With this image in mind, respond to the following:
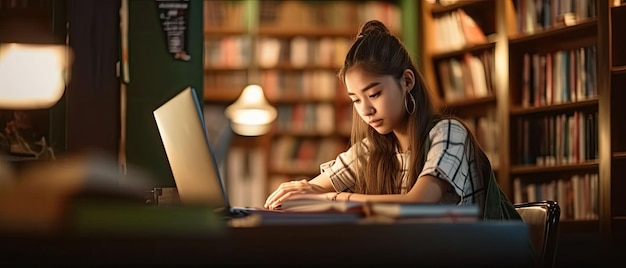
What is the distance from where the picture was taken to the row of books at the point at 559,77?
5488mm

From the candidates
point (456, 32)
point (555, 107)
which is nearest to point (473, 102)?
point (456, 32)

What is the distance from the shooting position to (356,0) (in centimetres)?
852

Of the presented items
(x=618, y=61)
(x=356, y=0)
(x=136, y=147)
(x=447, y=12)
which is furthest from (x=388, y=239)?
(x=356, y=0)

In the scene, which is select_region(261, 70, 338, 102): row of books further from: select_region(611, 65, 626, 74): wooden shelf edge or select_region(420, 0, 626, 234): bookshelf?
select_region(611, 65, 626, 74): wooden shelf edge

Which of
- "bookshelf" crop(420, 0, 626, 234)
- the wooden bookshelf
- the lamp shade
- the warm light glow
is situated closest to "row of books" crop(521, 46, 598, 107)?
"bookshelf" crop(420, 0, 626, 234)

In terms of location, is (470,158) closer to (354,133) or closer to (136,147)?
(354,133)

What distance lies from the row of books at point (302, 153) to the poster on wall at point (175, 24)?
3.51 m

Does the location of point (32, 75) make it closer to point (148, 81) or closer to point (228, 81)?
point (148, 81)

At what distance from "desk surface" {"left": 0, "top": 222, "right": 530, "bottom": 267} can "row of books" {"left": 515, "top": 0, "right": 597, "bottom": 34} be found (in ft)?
13.3

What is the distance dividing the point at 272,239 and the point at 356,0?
7127mm

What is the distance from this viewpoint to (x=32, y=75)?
171 inches

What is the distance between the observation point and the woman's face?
8.97 ft

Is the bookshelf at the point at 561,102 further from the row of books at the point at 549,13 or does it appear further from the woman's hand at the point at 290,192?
the woman's hand at the point at 290,192

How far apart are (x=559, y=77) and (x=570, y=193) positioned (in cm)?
66
